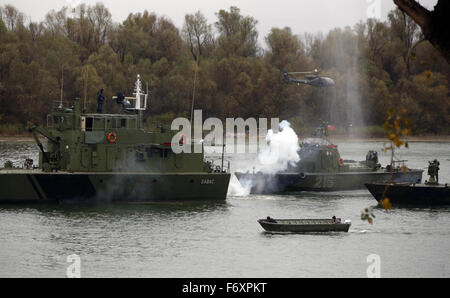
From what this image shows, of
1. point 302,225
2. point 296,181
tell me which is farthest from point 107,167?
point 296,181

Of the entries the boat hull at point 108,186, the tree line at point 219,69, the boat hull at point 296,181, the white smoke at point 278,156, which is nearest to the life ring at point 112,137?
the boat hull at point 108,186

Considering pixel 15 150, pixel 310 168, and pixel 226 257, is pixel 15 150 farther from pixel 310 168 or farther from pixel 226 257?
pixel 226 257

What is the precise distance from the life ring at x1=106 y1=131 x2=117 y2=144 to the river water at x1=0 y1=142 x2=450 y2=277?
3.81 meters

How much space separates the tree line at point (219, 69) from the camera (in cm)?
10194

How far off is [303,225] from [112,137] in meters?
13.2

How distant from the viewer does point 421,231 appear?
36.8 metres

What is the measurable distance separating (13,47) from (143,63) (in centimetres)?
1895

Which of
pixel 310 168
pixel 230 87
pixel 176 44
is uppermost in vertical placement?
pixel 176 44

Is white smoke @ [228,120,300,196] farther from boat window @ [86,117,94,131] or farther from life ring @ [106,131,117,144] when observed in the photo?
boat window @ [86,117,94,131]

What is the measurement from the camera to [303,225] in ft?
114

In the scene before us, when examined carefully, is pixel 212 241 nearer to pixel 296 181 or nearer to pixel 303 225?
pixel 303 225

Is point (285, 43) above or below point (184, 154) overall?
above

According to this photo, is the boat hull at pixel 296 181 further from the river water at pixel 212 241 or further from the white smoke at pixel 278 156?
the river water at pixel 212 241
